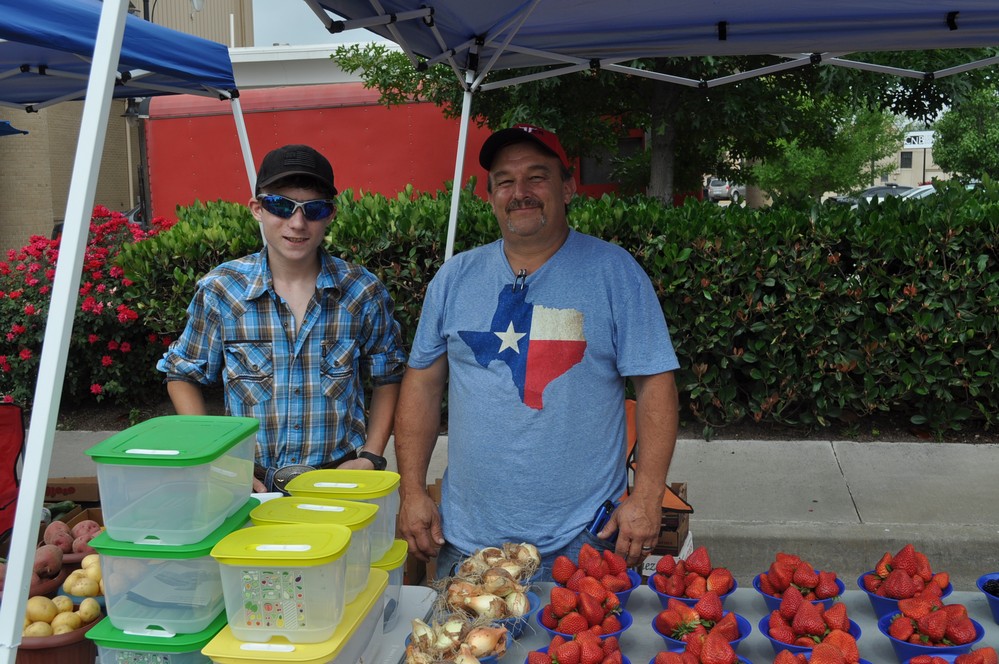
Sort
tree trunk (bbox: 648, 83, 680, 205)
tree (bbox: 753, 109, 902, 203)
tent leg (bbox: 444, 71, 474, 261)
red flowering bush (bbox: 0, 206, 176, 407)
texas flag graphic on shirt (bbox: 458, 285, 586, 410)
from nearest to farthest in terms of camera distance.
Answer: texas flag graphic on shirt (bbox: 458, 285, 586, 410)
tent leg (bbox: 444, 71, 474, 261)
red flowering bush (bbox: 0, 206, 176, 407)
tree trunk (bbox: 648, 83, 680, 205)
tree (bbox: 753, 109, 902, 203)

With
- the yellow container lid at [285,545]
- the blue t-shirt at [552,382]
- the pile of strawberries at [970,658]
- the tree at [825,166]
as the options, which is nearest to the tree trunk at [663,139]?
the blue t-shirt at [552,382]

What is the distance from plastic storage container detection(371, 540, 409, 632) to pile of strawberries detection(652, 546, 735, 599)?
0.71 m

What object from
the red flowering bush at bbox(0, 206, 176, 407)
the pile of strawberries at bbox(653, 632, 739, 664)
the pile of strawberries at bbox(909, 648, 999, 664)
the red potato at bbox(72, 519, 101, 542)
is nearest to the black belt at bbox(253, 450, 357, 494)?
the red potato at bbox(72, 519, 101, 542)

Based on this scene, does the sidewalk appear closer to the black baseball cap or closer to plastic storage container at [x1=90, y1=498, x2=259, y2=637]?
the black baseball cap

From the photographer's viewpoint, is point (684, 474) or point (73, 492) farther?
point (684, 474)

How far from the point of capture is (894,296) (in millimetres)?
6223

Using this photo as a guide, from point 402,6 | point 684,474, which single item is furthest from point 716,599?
point 684,474

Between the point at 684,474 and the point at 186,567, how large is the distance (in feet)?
15.3

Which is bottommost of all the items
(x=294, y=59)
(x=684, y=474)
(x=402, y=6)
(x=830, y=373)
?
(x=684, y=474)

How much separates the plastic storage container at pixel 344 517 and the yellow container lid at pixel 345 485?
8 cm

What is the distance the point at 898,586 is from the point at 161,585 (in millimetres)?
1839

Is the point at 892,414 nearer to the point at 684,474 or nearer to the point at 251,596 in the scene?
the point at 684,474

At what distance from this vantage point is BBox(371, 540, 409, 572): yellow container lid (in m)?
2.40

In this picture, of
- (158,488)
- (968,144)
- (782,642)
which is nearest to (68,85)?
(158,488)
